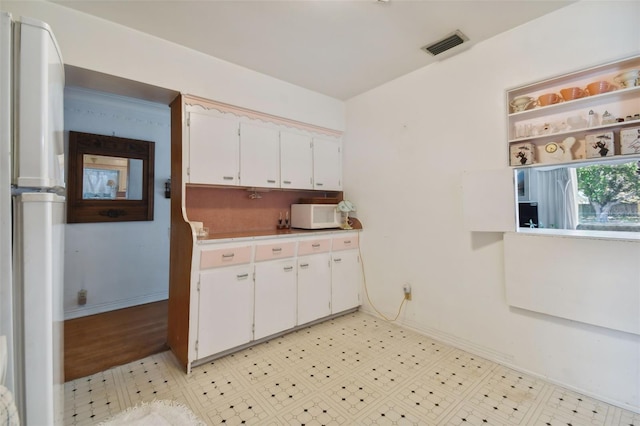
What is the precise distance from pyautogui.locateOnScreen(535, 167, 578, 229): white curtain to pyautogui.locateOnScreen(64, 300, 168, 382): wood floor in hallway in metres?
3.47

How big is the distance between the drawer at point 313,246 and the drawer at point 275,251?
90 millimetres

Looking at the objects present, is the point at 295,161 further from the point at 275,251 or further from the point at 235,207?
the point at 275,251

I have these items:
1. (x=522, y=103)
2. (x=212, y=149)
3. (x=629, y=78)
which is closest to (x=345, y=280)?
(x=212, y=149)

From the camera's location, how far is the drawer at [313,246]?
9.31 ft

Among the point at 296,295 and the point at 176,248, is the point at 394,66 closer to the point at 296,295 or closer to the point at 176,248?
the point at 296,295

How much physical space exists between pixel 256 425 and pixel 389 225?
84.0 inches

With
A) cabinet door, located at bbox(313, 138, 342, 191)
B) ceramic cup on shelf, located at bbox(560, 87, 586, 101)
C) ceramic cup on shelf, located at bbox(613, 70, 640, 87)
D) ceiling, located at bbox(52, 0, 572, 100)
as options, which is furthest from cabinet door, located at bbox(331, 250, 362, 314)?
ceramic cup on shelf, located at bbox(613, 70, 640, 87)

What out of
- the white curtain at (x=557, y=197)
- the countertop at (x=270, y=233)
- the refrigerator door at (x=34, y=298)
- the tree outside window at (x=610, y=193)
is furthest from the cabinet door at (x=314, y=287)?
the tree outside window at (x=610, y=193)

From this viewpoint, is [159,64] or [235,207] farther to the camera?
[235,207]

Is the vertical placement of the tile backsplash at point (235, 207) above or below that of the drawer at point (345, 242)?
above

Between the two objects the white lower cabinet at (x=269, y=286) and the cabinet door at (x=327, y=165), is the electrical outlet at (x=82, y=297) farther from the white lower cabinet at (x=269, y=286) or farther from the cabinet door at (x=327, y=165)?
the cabinet door at (x=327, y=165)

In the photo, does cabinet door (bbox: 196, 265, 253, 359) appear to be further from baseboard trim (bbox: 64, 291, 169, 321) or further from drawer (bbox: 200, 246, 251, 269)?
baseboard trim (bbox: 64, 291, 169, 321)

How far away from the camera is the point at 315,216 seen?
3.16 meters

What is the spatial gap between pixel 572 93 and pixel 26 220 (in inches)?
117
